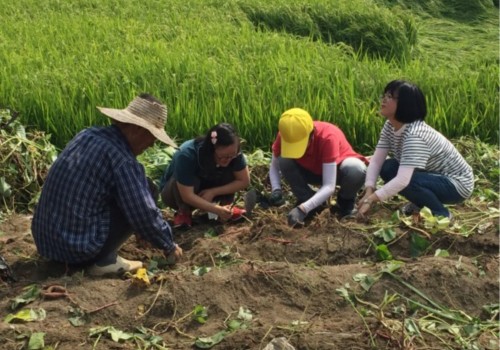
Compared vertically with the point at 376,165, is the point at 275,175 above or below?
below

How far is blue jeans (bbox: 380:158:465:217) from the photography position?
4398 millimetres

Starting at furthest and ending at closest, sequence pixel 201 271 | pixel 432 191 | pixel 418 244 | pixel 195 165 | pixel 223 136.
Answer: pixel 195 165
pixel 432 191
pixel 223 136
pixel 418 244
pixel 201 271

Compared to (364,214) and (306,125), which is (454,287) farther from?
(306,125)

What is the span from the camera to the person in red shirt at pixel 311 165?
14.5ft

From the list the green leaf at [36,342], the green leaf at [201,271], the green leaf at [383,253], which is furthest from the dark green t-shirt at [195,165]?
the green leaf at [36,342]

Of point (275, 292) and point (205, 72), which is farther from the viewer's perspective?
point (205, 72)

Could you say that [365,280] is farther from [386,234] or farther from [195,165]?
[195,165]

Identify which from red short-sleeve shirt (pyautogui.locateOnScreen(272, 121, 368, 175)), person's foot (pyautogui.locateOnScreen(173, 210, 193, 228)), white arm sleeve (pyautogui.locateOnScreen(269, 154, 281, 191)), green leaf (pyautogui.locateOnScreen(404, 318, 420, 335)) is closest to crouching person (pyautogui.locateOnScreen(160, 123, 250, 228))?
person's foot (pyautogui.locateOnScreen(173, 210, 193, 228))

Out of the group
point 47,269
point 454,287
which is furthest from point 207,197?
point 454,287

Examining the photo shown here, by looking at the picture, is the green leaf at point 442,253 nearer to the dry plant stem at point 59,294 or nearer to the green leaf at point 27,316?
the dry plant stem at point 59,294

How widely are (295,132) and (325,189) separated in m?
0.36

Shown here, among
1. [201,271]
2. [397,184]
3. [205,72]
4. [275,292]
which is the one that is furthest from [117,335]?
[205,72]

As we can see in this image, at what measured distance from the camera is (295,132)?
4387 millimetres

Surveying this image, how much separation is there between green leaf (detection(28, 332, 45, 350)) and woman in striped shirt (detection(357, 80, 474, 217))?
6.20ft
